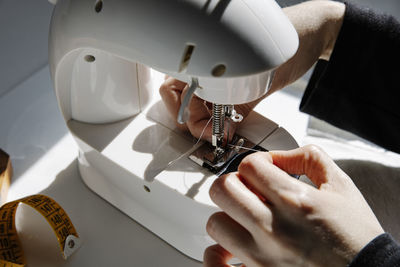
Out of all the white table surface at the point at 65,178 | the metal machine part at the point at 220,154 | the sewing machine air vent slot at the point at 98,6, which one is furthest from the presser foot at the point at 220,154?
the sewing machine air vent slot at the point at 98,6

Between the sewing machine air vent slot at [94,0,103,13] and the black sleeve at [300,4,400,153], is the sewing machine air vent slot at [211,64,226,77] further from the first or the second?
Result: the black sleeve at [300,4,400,153]

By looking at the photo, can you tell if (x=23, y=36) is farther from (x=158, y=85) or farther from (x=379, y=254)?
(x=379, y=254)

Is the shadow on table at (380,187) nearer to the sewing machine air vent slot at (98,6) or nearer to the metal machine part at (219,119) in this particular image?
the metal machine part at (219,119)

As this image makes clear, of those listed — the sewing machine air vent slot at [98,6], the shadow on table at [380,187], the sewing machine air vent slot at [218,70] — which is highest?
the sewing machine air vent slot at [98,6]

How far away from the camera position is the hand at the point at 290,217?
382 mm

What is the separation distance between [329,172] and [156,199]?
242mm

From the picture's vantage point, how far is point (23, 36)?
85 cm

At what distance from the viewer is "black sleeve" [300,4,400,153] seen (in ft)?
2.21

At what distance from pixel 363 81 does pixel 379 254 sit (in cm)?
40

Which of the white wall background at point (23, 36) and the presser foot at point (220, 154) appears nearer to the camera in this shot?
the presser foot at point (220, 154)

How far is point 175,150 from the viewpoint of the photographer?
1.86ft

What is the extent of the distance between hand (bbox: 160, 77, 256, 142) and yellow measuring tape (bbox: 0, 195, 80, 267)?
22 centimetres

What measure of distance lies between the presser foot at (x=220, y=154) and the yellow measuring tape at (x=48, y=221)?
0.21 meters

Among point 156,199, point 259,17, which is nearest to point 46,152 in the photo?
point 156,199
